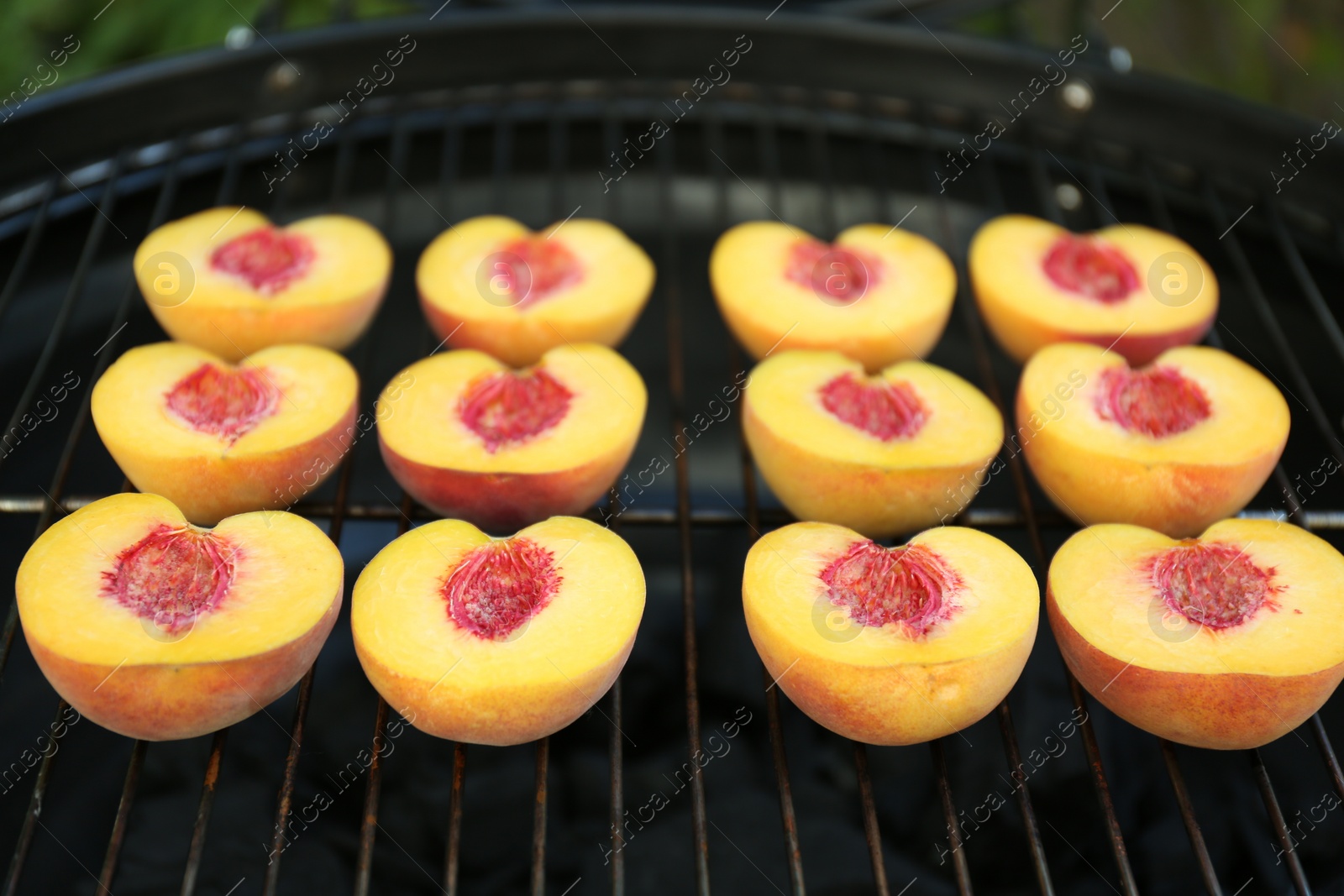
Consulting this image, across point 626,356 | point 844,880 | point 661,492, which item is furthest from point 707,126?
point 844,880

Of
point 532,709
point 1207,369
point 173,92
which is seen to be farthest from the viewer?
point 173,92

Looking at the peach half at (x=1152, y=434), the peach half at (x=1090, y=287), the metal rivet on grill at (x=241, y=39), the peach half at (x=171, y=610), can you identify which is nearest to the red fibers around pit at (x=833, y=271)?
the peach half at (x=1090, y=287)

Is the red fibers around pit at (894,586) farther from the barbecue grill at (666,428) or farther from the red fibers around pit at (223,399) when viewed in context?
the red fibers around pit at (223,399)

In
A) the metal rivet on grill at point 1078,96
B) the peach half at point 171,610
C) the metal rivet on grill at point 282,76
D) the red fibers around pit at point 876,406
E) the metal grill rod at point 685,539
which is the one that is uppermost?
the metal rivet on grill at point 282,76

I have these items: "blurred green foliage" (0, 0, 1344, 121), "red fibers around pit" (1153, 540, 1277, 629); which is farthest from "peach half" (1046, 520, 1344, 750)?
"blurred green foliage" (0, 0, 1344, 121)

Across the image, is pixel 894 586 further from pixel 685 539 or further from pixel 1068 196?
pixel 1068 196

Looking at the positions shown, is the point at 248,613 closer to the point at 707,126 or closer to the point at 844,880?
the point at 844,880
